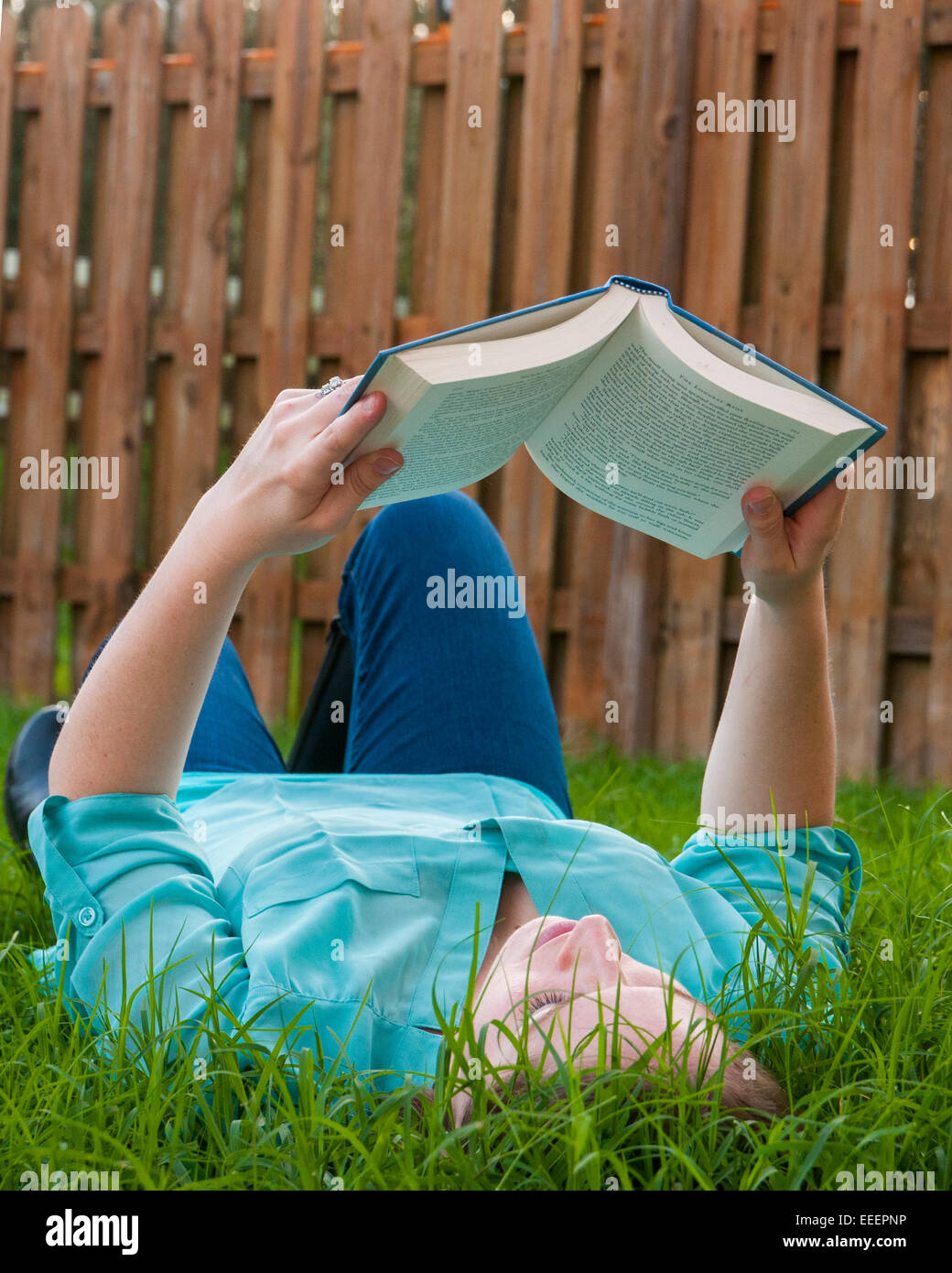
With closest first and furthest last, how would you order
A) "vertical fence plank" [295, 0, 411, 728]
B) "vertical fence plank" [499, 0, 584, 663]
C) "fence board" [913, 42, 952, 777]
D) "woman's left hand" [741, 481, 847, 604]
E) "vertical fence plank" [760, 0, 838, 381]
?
"woman's left hand" [741, 481, 847, 604] < "fence board" [913, 42, 952, 777] < "vertical fence plank" [760, 0, 838, 381] < "vertical fence plank" [499, 0, 584, 663] < "vertical fence plank" [295, 0, 411, 728]

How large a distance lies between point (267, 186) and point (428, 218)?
1.93 ft

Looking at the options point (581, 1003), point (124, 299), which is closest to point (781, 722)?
point (581, 1003)

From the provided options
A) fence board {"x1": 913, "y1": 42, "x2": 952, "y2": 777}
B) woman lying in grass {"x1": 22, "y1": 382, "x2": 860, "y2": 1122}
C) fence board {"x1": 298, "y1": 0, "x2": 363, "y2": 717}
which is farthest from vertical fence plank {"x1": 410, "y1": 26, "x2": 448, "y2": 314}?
woman lying in grass {"x1": 22, "y1": 382, "x2": 860, "y2": 1122}

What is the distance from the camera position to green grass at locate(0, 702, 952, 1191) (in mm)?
908

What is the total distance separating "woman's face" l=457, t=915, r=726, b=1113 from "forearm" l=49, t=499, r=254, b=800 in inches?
16.1

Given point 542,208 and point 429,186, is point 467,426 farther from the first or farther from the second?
point 429,186

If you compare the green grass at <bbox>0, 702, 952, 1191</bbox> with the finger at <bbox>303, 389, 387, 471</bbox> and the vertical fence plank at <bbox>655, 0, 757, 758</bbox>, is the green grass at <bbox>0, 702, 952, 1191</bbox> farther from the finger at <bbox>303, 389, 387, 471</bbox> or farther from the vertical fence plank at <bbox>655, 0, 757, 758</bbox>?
the vertical fence plank at <bbox>655, 0, 757, 758</bbox>

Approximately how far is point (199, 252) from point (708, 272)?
5.37 feet

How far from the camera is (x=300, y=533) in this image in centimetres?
111

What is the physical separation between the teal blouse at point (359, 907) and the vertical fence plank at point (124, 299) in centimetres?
261

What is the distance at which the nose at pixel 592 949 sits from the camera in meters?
1.06

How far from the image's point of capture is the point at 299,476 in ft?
3.51
